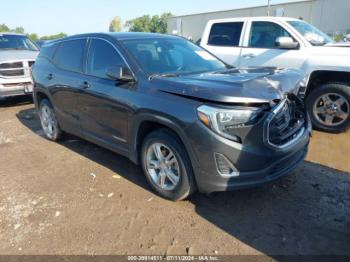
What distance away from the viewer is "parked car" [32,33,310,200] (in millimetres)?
3014

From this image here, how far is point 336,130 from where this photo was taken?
5578mm

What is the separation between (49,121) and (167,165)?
10.3 feet

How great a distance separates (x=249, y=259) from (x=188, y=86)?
64.4 inches

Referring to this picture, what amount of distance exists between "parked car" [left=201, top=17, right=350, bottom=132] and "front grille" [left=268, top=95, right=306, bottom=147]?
1778mm

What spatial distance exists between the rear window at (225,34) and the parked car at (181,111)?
2444mm

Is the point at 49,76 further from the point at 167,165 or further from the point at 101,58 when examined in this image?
the point at 167,165

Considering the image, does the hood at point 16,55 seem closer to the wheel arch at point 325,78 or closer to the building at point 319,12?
the wheel arch at point 325,78

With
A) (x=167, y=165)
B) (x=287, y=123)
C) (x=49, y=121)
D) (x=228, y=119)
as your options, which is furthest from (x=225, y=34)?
(x=228, y=119)

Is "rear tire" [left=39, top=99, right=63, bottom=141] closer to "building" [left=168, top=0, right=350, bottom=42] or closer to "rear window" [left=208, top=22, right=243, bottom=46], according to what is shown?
"rear window" [left=208, top=22, right=243, bottom=46]

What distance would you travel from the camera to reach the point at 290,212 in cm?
337

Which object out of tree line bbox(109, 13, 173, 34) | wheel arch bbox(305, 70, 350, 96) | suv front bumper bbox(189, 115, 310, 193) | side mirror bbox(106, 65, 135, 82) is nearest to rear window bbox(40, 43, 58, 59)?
side mirror bbox(106, 65, 135, 82)

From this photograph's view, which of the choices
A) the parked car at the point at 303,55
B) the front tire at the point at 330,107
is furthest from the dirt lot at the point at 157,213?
the parked car at the point at 303,55

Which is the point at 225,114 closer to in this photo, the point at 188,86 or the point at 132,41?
the point at 188,86

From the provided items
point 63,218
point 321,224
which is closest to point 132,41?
point 63,218
